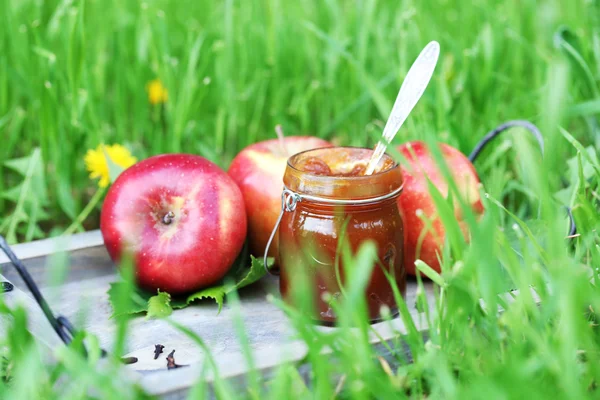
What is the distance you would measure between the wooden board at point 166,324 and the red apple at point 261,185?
0.25 feet

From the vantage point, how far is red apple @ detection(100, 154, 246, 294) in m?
1.13

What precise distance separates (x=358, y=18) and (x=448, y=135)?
1.71 feet

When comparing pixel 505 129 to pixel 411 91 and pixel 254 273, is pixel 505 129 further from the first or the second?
pixel 254 273

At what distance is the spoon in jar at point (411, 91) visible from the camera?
1.04m

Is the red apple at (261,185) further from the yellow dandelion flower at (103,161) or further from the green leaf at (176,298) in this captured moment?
the yellow dandelion flower at (103,161)

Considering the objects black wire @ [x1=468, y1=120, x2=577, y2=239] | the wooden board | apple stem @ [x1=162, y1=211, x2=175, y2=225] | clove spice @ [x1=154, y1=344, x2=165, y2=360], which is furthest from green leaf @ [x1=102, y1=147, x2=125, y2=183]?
black wire @ [x1=468, y1=120, x2=577, y2=239]

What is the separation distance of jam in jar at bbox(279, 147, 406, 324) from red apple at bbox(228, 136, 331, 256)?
157 millimetres

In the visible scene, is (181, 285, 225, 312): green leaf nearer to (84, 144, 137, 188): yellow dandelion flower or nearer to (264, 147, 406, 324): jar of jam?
(264, 147, 406, 324): jar of jam

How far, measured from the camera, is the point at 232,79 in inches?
66.4

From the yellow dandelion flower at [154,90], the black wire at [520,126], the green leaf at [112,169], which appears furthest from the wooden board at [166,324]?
the yellow dandelion flower at [154,90]

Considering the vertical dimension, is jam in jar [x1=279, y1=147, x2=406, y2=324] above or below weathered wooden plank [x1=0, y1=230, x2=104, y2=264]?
above

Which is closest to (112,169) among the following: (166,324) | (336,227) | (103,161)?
(103,161)

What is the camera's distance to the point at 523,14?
2.18 metres

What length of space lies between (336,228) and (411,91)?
0.23 meters
